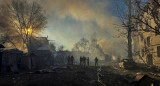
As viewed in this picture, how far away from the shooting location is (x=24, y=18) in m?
31.1

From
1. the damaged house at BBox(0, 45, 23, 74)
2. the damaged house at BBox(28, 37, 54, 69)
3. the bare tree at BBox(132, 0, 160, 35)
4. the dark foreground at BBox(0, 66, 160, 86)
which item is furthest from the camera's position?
the damaged house at BBox(28, 37, 54, 69)

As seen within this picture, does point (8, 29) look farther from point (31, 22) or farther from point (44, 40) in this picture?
point (44, 40)

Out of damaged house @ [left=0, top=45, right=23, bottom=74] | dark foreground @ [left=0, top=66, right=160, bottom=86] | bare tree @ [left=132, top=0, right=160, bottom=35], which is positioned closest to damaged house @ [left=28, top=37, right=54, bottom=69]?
damaged house @ [left=0, top=45, right=23, bottom=74]

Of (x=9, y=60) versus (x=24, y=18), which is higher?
(x=24, y=18)

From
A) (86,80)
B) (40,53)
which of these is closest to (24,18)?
(40,53)

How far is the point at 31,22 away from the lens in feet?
102

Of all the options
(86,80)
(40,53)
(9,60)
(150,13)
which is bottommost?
(86,80)

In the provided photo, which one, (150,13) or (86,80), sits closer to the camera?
(150,13)

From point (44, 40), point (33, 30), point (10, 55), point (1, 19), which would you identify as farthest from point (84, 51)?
point (10, 55)

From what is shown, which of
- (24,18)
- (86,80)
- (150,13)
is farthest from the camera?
(24,18)

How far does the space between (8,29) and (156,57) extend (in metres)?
31.6

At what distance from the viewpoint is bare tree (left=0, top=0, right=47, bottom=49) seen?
29123mm

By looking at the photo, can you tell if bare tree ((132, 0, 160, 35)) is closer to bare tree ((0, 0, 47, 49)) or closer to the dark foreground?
the dark foreground

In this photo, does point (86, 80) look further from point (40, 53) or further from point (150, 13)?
point (40, 53)
